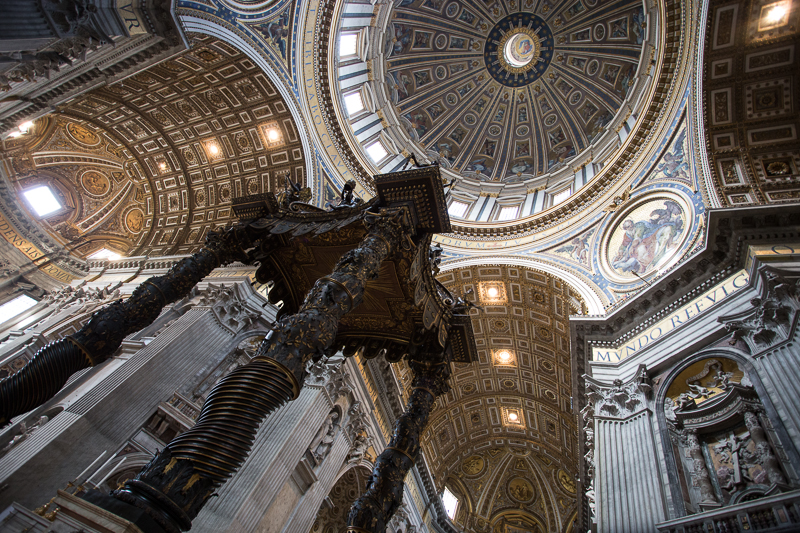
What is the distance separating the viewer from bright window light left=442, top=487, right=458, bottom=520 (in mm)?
19250

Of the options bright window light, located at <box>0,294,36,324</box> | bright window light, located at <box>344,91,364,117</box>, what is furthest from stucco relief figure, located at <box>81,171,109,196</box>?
bright window light, located at <box>344,91,364,117</box>

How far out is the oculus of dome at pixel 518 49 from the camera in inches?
901

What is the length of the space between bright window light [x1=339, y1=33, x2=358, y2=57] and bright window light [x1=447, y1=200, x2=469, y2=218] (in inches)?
326

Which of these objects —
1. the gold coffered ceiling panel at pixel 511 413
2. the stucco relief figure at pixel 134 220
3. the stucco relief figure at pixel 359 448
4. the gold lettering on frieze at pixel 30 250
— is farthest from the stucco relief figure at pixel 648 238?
the gold lettering on frieze at pixel 30 250

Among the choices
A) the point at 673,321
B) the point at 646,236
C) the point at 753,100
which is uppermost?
the point at 753,100

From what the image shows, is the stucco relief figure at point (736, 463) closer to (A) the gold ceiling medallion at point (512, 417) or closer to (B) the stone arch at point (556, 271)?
(B) the stone arch at point (556, 271)

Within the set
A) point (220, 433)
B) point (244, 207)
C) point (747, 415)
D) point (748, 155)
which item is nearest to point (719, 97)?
point (748, 155)

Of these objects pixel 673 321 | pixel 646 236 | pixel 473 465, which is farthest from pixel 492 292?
pixel 473 465

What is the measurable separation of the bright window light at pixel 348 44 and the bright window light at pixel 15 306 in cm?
1526

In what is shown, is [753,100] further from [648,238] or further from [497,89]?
[497,89]

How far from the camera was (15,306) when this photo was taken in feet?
47.6

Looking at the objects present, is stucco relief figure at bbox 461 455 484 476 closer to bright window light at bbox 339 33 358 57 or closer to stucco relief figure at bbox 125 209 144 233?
stucco relief figure at bbox 125 209 144 233

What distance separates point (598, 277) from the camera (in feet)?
43.7

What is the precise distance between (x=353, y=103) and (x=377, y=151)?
2412 millimetres
